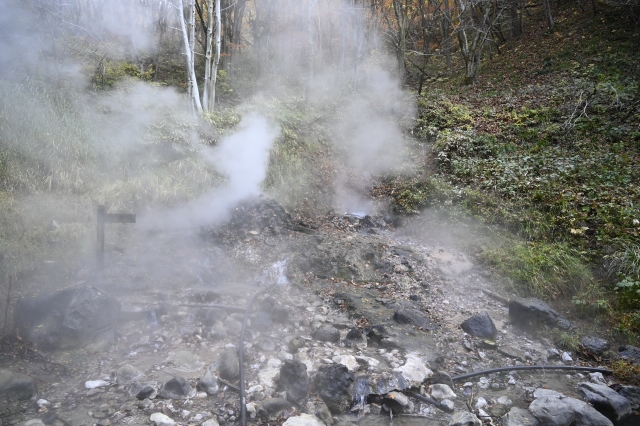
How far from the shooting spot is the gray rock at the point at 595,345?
14.3 feet

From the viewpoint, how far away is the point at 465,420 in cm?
305

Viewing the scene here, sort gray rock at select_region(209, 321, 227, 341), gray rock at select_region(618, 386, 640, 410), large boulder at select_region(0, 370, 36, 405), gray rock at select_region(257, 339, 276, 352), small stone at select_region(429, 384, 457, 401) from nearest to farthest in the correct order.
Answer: large boulder at select_region(0, 370, 36, 405) < small stone at select_region(429, 384, 457, 401) < gray rock at select_region(618, 386, 640, 410) < gray rock at select_region(257, 339, 276, 352) < gray rock at select_region(209, 321, 227, 341)

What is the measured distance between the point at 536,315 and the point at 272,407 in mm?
3711

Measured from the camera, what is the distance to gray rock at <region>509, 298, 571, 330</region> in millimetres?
4762

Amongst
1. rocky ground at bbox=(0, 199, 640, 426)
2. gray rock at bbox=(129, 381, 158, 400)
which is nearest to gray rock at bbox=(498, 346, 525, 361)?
rocky ground at bbox=(0, 199, 640, 426)

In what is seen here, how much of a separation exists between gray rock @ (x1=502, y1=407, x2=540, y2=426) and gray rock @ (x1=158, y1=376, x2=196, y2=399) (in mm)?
2774

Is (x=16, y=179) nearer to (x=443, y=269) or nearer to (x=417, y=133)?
(x=443, y=269)

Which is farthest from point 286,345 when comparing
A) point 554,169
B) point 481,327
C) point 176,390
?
point 554,169

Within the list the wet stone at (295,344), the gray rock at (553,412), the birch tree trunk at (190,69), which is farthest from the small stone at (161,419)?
the birch tree trunk at (190,69)

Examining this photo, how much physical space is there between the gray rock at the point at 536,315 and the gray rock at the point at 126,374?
4.62 m

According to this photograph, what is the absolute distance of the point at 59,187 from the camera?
5996mm

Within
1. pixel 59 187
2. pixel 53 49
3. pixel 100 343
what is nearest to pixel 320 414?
pixel 100 343

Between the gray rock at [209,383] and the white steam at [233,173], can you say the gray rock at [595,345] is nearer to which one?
the gray rock at [209,383]

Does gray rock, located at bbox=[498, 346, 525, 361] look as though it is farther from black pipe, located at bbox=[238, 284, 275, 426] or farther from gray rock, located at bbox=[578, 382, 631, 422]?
black pipe, located at bbox=[238, 284, 275, 426]
